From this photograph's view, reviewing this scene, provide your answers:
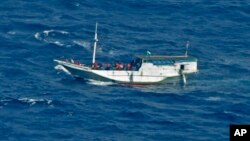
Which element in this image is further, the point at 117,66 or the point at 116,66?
the point at 116,66

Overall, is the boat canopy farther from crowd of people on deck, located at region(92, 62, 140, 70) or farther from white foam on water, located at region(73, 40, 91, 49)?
white foam on water, located at region(73, 40, 91, 49)

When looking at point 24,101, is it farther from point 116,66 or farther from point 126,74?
point 126,74

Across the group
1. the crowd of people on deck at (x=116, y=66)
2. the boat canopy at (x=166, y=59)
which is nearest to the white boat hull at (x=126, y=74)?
the crowd of people on deck at (x=116, y=66)

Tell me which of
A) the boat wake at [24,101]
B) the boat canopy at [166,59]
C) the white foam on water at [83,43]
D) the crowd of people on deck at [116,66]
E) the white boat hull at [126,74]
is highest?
the white foam on water at [83,43]

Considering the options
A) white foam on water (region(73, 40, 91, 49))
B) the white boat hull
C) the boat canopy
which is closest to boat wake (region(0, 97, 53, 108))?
the white boat hull

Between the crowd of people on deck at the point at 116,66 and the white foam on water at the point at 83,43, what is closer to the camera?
the crowd of people on deck at the point at 116,66

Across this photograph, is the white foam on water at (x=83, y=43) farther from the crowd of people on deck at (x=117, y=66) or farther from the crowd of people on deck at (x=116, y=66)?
the crowd of people on deck at (x=116, y=66)

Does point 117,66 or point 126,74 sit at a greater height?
point 117,66

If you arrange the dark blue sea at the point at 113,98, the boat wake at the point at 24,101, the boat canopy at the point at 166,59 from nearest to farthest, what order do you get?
the dark blue sea at the point at 113,98
the boat wake at the point at 24,101
the boat canopy at the point at 166,59

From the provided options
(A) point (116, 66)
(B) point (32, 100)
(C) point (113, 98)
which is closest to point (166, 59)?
(A) point (116, 66)

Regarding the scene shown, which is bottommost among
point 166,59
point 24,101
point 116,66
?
point 24,101

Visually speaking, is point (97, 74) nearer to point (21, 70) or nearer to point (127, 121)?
point (21, 70)

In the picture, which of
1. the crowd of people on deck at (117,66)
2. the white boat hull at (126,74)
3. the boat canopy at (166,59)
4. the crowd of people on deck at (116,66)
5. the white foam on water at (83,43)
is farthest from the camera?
the white foam on water at (83,43)

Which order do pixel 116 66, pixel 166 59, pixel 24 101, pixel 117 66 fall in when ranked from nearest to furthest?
pixel 24 101 < pixel 117 66 < pixel 116 66 < pixel 166 59
